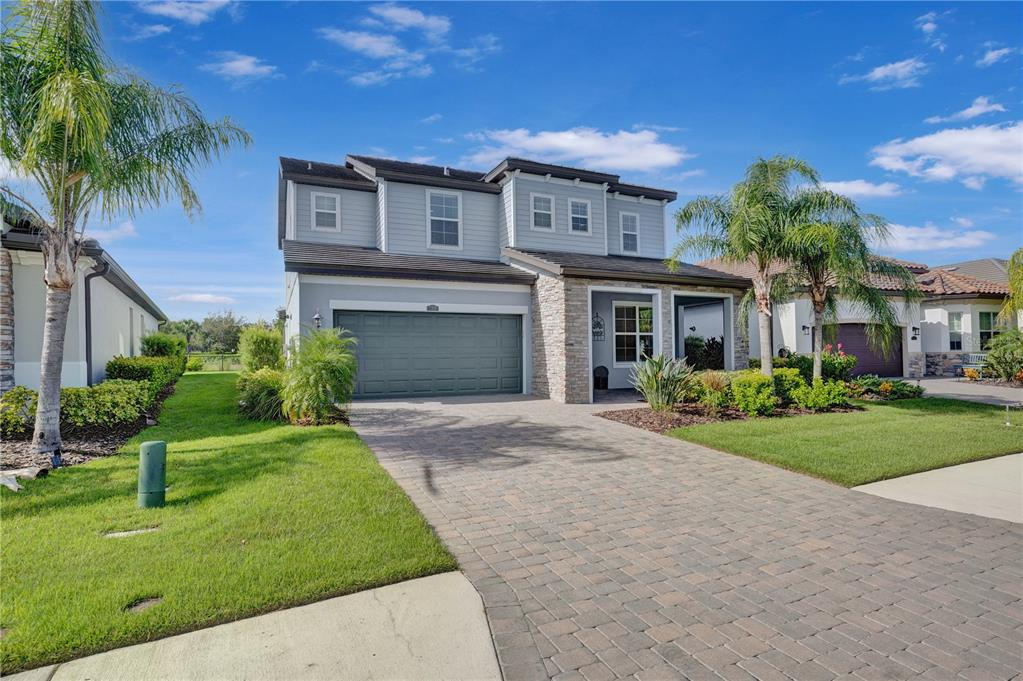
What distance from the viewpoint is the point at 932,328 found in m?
22.1

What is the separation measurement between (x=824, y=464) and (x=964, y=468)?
201 cm

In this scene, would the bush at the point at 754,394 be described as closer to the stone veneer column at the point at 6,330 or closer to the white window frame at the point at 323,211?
the white window frame at the point at 323,211

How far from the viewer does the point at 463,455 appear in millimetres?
7648

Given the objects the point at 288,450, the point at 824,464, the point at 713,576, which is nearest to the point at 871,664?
the point at 713,576

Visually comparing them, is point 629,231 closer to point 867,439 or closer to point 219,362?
point 867,439

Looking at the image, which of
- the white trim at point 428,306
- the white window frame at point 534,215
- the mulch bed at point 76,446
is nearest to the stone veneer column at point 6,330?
the mulch bed at point 76,446

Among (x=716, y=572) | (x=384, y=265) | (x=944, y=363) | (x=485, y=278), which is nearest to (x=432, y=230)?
(x=485, y=278)

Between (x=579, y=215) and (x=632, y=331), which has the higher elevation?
(x=579, y=215)

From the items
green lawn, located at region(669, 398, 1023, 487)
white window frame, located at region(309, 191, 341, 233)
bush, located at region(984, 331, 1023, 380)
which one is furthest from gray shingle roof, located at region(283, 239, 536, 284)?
bush, located at region(984, 331, 1023, 380)

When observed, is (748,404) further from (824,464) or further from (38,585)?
(38,585)

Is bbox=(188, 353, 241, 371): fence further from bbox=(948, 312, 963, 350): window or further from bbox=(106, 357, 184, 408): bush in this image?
bbox=(948, 312, 963, 350): window

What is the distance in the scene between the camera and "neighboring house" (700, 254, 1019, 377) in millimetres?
20484

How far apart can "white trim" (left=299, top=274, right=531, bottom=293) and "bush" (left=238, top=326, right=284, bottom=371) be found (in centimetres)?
718

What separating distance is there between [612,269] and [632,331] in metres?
3.92
